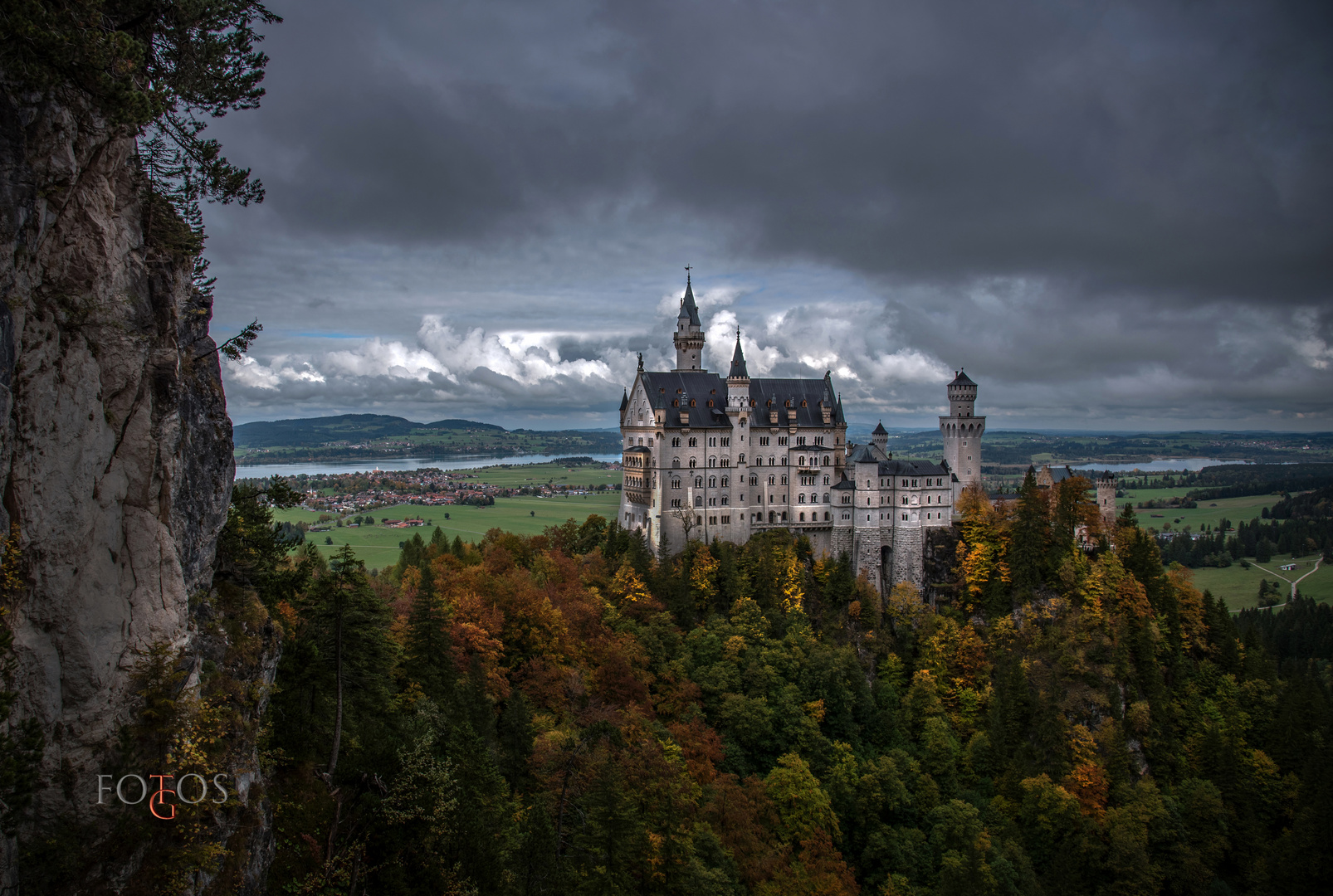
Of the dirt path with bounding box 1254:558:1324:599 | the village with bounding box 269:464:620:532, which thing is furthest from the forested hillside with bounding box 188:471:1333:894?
the dirt path with bounding box 1254:558:1324:599

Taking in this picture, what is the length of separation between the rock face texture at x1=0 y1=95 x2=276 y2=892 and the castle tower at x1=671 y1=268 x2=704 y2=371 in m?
67.8

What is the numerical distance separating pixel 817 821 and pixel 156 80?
171 feet

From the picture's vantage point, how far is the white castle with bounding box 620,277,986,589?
80.4 m

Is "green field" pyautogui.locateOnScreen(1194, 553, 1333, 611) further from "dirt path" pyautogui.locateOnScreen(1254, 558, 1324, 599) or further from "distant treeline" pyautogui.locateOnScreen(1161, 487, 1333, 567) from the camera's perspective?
"distant treeline" pyautogui.locateOnScreen(1161, 487, 1333, 567)

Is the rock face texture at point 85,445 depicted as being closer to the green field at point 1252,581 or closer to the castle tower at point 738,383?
the castle tower at point 738,383

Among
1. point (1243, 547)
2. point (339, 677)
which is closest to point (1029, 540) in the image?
point (339, 677)

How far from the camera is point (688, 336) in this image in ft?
289

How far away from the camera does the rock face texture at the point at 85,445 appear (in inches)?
685

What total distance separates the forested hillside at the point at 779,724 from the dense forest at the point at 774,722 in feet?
0.63

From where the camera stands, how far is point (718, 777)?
50.4 metres

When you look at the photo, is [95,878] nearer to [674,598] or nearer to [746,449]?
[674,598]


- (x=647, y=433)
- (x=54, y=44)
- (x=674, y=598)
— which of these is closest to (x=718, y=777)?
(x=674, y=598)

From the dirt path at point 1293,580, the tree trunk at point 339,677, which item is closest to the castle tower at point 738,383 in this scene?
the tree trunk at point 339,677

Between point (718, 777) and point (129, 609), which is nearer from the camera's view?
point (129, 609)
